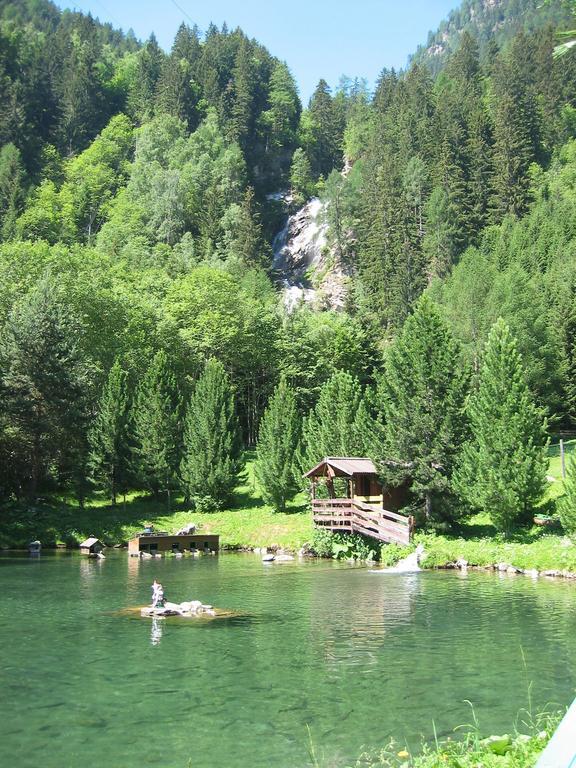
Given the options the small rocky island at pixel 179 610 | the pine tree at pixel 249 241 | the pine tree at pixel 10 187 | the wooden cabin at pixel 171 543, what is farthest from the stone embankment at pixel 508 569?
the pine tree at pixel 10 187

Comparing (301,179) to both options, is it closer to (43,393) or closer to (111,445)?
(111,445)

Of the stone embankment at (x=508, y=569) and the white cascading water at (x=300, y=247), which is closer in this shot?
the stone embankment at (x=508, y=569)

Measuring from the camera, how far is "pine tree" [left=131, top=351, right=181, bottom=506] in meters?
59.4

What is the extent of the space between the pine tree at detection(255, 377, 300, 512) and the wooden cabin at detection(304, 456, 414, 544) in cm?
324

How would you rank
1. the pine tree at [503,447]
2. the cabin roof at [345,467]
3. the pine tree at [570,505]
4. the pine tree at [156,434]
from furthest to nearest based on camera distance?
1. the pine tree at [156,434]
2. the cabin roof at [345,467]
3. the pine tree at [503,447]
4. the pine tree at [570,505]

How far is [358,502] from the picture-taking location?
4766 centimetres

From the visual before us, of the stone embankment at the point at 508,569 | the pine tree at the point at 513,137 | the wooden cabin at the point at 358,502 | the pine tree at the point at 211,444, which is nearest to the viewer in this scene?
the stone embankment at the point at 508,569

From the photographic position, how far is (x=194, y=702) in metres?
17.0

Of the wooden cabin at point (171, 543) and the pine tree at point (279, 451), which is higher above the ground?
the pine tree at point (279, 451)

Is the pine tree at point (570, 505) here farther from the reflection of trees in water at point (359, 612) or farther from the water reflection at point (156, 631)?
the water reflection at point (156, 631)

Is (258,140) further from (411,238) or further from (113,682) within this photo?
(113,682)

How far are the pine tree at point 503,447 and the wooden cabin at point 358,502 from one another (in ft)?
15.5

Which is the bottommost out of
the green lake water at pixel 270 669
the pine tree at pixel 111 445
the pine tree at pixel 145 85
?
the green lake water at pixel 270 669

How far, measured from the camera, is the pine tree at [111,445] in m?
59.6
